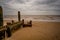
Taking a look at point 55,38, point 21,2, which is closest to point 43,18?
point 21,2

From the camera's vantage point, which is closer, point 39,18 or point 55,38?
point 55,38

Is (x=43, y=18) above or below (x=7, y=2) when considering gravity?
below

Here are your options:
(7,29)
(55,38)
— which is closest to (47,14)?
(55,38)

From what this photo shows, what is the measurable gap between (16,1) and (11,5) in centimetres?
18

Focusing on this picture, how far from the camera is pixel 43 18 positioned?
3.24 metres

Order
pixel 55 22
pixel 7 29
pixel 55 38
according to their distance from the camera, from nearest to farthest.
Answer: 1. pixel 7 29
2. pixel 55 38
3. pixel 55 22

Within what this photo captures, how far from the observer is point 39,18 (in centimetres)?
324

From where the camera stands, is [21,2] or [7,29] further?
[21,2]

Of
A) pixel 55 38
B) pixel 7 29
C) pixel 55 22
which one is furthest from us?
pixel 55 22

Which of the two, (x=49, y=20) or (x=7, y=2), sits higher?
(x=7, y=2)

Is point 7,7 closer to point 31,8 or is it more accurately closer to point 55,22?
point 31,8

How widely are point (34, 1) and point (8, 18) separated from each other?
845mm

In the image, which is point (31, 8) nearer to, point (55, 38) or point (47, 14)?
point (47, 14)

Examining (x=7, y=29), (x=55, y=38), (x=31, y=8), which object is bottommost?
(x=55, y=38)
